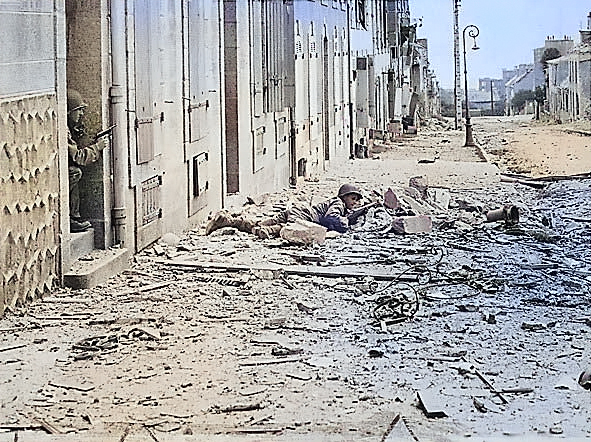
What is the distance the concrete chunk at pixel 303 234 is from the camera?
453 inches

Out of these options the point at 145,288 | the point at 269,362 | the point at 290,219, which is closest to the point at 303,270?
the point at 145,288

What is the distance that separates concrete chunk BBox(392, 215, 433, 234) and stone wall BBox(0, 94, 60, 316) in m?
4.93

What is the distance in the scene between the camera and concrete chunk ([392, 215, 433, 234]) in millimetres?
12430

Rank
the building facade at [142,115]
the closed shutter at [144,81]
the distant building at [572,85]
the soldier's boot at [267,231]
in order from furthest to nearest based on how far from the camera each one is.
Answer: the distant building at [572,85] → the soldier's boot at [267,231] → the closed shutter at [144,81] → the building facade at [142,115]

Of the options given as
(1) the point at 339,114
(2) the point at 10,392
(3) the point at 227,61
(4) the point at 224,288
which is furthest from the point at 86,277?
(1) the point at 339,114

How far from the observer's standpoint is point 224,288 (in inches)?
356

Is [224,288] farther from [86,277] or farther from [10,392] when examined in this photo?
[10,392]

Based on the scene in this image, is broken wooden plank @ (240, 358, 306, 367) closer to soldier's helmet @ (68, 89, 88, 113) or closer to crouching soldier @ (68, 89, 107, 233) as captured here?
crouching soldier @ (68, 89, 107, 233)

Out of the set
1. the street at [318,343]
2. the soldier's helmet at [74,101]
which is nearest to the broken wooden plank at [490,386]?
the street at [318,343]

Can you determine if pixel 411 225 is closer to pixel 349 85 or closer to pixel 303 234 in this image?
pixel 303 234

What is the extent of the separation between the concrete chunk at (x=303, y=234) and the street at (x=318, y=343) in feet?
0.52

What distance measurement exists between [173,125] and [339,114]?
14.5m

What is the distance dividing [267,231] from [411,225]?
1743 mm

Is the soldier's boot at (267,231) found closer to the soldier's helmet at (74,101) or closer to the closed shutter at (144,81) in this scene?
the closed shutter at (144,81)
